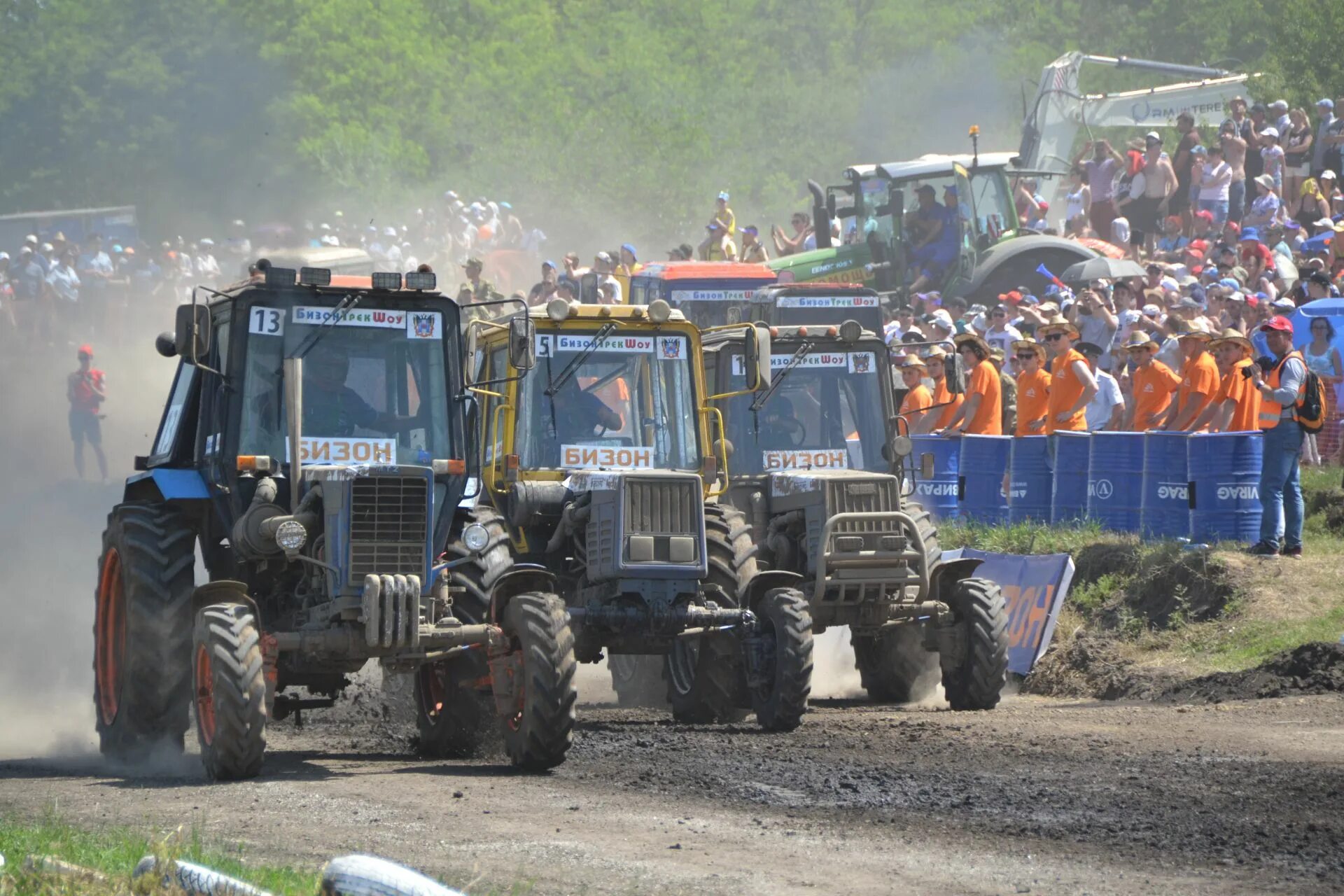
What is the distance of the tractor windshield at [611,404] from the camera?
12.6m

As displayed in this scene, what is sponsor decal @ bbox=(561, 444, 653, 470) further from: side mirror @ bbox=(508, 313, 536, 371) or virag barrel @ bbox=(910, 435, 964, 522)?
virag barrel @ bbox=(910, 435, 964, 522)

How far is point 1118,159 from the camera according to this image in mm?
27281

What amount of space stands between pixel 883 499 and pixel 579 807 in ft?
14.5

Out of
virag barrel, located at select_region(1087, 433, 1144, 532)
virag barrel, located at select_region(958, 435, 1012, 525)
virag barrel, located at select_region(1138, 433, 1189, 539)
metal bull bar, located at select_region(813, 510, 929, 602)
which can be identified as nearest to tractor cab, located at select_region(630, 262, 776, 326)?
virag barrel, located at select_region(958, 435, 1012, 525)

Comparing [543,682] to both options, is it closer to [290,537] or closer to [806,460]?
[290,537]

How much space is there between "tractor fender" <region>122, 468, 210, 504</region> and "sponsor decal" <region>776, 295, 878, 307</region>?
9920 mm

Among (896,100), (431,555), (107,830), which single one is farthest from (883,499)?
(896,100)

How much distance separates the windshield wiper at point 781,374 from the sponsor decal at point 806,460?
351mm

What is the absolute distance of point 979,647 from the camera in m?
12.6

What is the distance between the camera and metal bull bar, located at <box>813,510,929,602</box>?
12289 mm

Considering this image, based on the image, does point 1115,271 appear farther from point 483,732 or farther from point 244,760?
point 244,760

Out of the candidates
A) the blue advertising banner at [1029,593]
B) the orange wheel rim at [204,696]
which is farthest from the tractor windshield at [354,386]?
the blue advertising banner at [1029,593]

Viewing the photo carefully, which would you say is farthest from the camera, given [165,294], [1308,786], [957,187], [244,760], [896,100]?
[896,100]

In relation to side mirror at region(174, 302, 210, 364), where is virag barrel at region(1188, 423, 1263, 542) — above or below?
below
